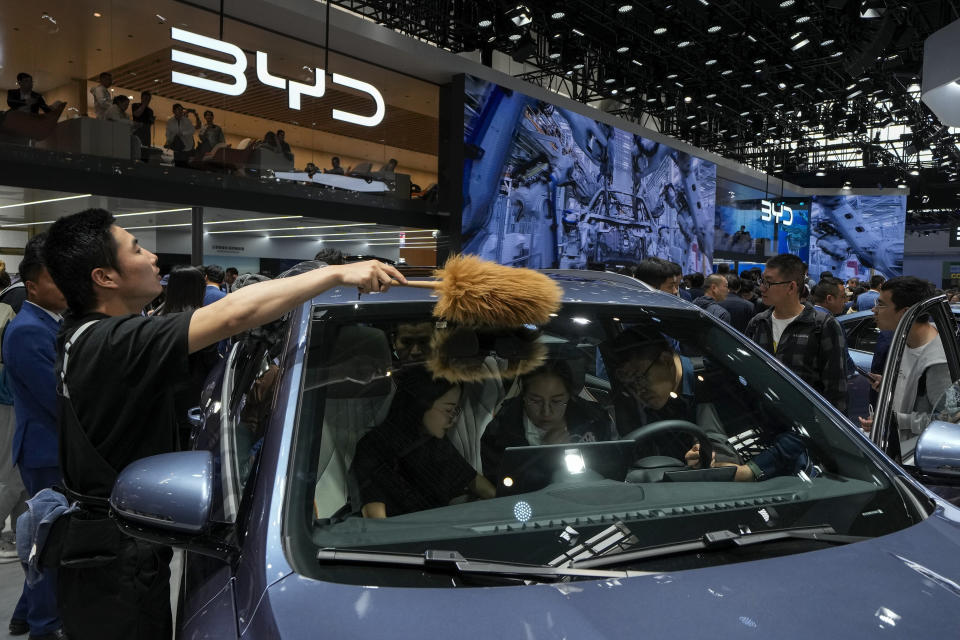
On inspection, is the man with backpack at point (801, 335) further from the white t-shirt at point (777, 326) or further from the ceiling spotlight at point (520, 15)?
the ceiling spotlight at point (520, 15)

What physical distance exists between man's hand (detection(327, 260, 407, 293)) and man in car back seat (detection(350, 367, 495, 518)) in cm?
23

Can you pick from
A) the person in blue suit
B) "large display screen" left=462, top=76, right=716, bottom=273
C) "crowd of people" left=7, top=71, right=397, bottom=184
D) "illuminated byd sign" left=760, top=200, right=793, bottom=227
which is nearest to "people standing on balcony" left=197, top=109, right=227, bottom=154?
"crowd of people" left=7, top=71, right=397, bottom=184

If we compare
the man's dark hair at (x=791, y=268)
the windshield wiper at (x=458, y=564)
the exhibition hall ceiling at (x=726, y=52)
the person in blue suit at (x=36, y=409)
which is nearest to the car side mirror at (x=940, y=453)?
the windshield wiper at (x=458, y=564)

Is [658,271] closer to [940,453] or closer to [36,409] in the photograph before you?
[940,453]

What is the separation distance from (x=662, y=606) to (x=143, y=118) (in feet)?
41.2

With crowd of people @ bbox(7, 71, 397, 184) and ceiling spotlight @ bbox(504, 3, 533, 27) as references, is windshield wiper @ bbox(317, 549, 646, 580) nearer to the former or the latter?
crowd of people @ bbox(7, 71, 397, 184)

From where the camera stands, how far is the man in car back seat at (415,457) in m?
1.50

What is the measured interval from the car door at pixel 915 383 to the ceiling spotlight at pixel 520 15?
38.2 ft

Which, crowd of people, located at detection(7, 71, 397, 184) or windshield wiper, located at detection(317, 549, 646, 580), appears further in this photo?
crowd of people, located at detection(7, 71, 397, 184)

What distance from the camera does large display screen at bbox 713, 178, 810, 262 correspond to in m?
27.0

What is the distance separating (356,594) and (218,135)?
12817 mm

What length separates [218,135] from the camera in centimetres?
1254

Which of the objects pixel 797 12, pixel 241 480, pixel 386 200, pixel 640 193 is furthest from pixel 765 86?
pixel 241 480

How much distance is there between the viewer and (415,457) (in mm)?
1629
